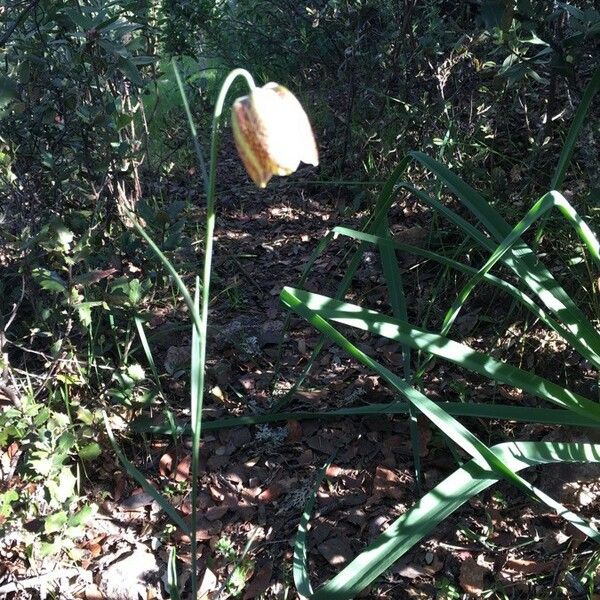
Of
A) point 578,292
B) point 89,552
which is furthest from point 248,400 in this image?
point 578,292

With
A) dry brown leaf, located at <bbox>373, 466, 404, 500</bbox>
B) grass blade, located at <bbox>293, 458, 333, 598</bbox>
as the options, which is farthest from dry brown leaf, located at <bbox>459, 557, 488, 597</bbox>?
grass blade, located at <bbox>293, 458, 333, 598</bbox>

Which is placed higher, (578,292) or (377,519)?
(578,292)

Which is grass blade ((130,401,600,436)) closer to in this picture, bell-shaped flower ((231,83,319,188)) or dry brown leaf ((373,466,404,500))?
dry brown leaf ((373,466,404,500))

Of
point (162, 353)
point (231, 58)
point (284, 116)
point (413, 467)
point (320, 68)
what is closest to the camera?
point (284, 116)

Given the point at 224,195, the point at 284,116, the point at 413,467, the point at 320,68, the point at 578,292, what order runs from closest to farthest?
1. the point at 284,116
2. the point at 413,467
3. the point at 578,292
4. the point at 224,195
5. the point at 320,68

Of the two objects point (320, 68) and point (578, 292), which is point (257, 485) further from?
point (320, 68)

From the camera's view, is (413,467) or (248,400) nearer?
(413,467)

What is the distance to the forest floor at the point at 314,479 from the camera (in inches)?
65.0

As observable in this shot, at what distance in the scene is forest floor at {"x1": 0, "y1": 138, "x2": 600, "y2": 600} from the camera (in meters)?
1.65

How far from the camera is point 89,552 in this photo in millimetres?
1773

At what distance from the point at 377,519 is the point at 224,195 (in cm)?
177

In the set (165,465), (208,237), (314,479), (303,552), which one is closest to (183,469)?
(165,465)

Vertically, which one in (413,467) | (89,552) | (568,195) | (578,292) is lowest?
(89,552)

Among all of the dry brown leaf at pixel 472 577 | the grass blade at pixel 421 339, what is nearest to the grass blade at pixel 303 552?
the dry brown leaf at pixel 472 577
